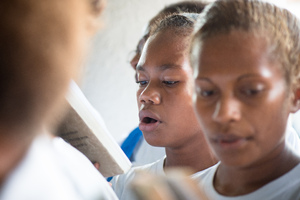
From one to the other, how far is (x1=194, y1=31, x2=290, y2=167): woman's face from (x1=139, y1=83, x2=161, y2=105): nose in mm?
261

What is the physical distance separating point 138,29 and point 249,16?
5.26 feet

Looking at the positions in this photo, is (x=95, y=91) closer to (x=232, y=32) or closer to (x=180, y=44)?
(x=180, y=44)

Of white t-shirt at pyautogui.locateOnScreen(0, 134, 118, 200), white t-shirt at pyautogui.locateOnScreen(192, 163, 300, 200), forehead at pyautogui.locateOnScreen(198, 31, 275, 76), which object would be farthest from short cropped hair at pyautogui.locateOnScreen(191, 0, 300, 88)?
white t-shirt at pyautogui.locateOnScreen(0, 134, 118, 200)

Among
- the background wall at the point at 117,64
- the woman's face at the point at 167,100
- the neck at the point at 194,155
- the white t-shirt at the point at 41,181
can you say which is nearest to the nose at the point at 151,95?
the woman's face at the point at 167,100

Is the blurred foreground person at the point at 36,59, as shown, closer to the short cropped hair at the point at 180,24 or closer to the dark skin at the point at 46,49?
the dark skin at the point at 46,49

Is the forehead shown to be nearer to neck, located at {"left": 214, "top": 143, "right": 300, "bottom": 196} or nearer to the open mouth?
neck, located at {"left": 214, "top": 143, "right": 300, "bottom": 196}

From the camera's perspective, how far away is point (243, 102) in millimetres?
484

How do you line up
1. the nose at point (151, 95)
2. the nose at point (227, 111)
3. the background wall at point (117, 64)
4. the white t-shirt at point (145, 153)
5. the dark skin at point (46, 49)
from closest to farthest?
1. the dark skin at point (46, 49)
2. the nose at point (227, 111)
3. the nose at point (151, 95)
4. the white t-shirt at point (145, 153)
5. the background wall at point (117, 64)

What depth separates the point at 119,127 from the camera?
2137 mm

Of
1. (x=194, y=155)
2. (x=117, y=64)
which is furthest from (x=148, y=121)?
(x=117, y=64)

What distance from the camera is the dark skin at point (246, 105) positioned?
1.59 feet

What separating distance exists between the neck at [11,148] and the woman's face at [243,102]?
0.31m

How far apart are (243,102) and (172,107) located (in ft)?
1.06

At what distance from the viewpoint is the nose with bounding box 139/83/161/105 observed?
2.57 ft
